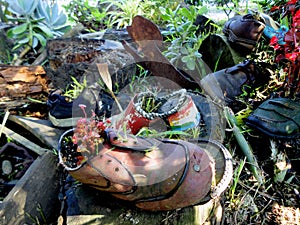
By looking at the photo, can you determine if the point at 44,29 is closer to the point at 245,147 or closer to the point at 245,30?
the point at 245,30

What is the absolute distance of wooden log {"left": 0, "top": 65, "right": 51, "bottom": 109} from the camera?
2066 mm

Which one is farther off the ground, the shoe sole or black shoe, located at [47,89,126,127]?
black shoe, located at [47,89,126,127]

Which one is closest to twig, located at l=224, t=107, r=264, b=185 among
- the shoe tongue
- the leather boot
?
the leather boot

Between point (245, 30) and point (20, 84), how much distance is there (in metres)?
1.58

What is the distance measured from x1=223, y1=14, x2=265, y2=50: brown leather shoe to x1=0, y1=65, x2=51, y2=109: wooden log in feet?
4.52

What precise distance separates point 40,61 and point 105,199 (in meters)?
1.91

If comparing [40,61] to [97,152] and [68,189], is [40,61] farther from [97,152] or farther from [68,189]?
[97,152]

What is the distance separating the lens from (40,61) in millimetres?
2645

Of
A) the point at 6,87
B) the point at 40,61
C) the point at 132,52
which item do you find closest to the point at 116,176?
the point at 132,52

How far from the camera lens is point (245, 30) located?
167cm

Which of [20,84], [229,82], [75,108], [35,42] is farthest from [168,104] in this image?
[35,42]

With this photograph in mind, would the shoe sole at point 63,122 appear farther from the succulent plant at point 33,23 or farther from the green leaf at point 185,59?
the succulent plant at point 33,23

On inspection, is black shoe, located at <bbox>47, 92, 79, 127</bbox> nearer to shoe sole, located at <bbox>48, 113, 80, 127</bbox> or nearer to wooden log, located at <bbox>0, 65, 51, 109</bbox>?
shoe sole, located at <bbox>48, 113, 80, 127</bbox>

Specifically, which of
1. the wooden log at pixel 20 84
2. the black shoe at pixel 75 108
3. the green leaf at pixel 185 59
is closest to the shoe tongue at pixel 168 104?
the black shoe at pixel 75 108
